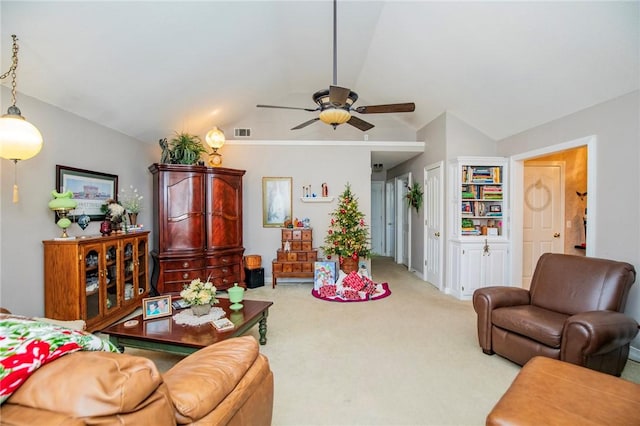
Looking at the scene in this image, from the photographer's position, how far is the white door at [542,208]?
4.70 m

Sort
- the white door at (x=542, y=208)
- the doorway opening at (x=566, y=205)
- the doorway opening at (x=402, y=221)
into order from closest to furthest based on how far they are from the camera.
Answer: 1. the doorway opening at (x=566, y=205)
2. the white door at (x=542, y=208)
3. the doorway opening at (x=402, y=221)

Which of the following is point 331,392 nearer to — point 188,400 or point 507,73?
point 188,400

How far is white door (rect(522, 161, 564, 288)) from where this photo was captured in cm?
470

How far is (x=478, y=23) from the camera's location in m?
2.98

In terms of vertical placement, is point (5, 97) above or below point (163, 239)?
above

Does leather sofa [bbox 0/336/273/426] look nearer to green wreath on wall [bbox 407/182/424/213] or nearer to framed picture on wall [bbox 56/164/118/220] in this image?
framed picture on wall [bbox 56/164/118/220]

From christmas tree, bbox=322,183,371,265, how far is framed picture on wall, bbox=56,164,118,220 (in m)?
3.20

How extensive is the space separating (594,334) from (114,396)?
107 inches

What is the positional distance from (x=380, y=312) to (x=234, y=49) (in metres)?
3.71

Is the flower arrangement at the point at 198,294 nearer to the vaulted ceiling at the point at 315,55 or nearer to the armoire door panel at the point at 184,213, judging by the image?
the armoire door panel at the point at 184,213

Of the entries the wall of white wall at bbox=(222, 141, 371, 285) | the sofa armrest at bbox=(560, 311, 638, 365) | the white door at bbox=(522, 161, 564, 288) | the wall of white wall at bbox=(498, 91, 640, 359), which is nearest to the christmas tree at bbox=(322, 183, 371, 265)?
the wall of white wall at bbox=(222, 141, 371, 285)

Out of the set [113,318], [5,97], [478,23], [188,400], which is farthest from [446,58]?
[113,318]

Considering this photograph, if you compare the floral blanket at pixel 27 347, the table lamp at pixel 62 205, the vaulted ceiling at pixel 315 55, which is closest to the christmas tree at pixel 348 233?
the vaulted ceiling at pixel 315 55

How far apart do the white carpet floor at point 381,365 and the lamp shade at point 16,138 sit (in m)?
1.90
